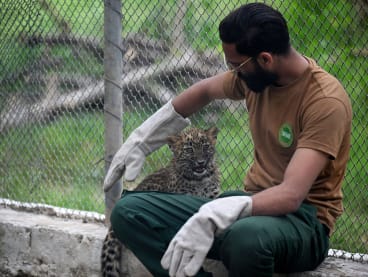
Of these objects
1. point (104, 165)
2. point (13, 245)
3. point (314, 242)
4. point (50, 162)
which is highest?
point (314, 242)

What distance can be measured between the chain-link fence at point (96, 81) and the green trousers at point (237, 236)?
82 cm

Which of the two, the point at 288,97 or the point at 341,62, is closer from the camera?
the point at 288,97

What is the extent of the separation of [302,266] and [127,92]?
2.14 m

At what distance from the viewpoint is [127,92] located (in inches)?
238

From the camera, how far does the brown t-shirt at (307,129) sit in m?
4.16

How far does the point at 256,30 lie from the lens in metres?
4.25

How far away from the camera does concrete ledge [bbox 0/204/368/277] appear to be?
218 inches

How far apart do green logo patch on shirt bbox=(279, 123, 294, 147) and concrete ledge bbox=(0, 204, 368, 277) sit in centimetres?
143

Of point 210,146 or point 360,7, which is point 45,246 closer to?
point 210,146

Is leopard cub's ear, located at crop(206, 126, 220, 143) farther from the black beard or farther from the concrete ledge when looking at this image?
the black beard

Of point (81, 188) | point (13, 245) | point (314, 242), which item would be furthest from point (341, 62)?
point (13, 245)

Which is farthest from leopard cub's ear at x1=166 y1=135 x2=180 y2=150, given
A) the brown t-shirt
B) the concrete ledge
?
the brown t-shirt

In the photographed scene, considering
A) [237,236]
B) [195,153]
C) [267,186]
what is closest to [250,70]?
[267,186]

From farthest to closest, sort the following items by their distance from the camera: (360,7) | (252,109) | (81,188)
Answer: (81,188)
(360,7)
(252,109)
